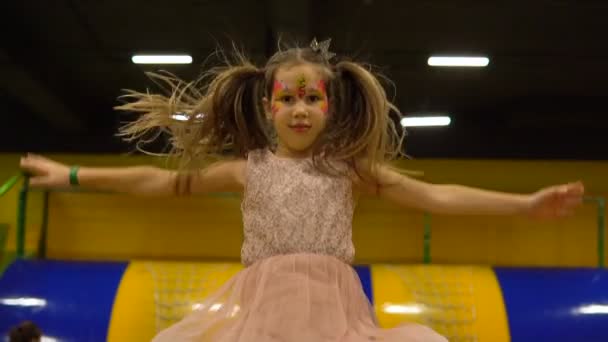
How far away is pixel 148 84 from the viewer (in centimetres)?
304

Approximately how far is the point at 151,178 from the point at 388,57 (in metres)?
1.79

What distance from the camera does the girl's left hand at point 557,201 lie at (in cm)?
121

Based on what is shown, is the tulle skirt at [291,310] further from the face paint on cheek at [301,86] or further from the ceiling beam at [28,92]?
the ceiling beam at [28,92]

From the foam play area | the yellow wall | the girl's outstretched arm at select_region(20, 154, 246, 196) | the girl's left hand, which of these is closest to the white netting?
the foam play area

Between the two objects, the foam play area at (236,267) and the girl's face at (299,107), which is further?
the foam play area at (236,267)

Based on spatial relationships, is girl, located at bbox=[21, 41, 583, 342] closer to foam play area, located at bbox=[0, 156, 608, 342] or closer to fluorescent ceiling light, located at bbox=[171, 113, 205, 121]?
fluorescent ceiling light, located at bbox=[171, 113, 205, 121]

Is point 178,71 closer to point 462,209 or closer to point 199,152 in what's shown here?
point 199,152

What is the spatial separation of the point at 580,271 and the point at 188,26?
1.72 m

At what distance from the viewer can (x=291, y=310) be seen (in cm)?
105

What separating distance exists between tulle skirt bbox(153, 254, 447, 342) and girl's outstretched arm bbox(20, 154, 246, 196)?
0.23 m

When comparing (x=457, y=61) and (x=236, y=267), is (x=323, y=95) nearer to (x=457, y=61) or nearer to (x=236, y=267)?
(x=236, y=267)

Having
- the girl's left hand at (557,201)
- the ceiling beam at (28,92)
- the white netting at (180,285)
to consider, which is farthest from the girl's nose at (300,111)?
the ceiling beam at (28,92)

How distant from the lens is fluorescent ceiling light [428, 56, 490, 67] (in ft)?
9.48

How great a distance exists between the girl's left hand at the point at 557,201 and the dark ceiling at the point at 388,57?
4.85 ft
